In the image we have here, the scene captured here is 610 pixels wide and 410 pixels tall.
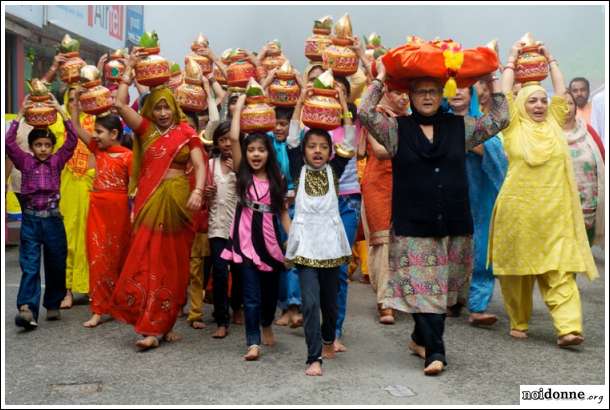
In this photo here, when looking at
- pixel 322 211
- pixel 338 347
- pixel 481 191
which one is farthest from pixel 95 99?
pixel 481 191

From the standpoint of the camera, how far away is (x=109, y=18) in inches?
725

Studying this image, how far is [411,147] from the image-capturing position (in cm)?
545

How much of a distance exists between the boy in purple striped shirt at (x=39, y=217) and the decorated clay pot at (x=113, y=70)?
3.53ft

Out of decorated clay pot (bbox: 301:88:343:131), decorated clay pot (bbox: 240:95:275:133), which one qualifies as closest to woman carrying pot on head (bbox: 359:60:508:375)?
decorated clay pot (bbox: 301:88:343:131)

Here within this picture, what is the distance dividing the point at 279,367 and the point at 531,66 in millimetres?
2819

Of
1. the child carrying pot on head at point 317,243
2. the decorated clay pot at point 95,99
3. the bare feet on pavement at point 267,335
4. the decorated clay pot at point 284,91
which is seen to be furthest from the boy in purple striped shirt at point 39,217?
the child carrying pot on head at point 317,243

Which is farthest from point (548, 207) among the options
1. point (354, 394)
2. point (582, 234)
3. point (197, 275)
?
point (197, 275)

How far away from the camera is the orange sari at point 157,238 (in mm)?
6195

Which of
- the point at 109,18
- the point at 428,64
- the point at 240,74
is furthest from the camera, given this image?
the point at 109,18

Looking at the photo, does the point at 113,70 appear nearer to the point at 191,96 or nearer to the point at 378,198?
the point at 191,96

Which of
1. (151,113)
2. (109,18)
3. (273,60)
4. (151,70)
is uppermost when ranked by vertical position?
(109,18)

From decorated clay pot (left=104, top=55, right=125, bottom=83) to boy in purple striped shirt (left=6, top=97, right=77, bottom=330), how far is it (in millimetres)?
1076

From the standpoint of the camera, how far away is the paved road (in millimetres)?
4840

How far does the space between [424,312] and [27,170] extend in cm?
335
